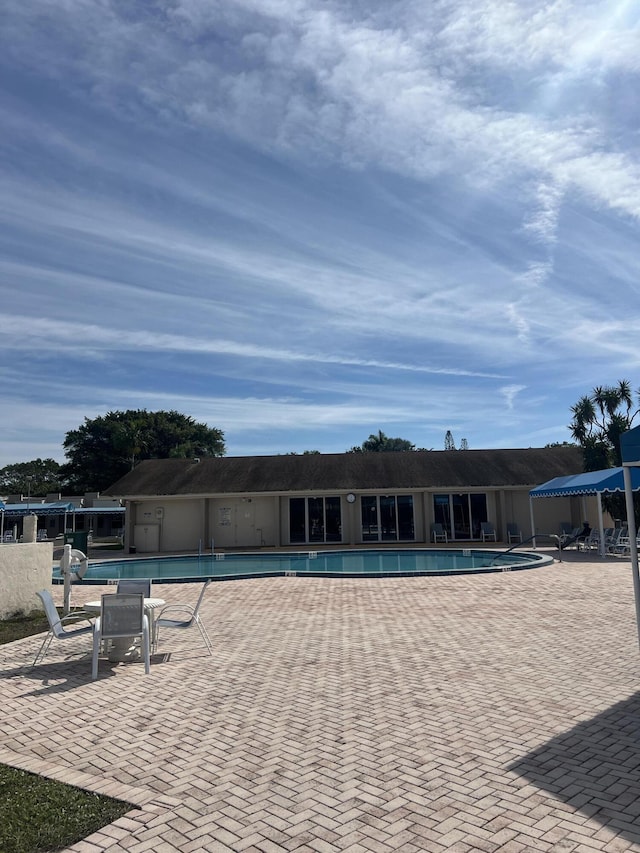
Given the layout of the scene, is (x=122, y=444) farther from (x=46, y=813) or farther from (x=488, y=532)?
(x=46, y=813)

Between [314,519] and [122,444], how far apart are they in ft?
118

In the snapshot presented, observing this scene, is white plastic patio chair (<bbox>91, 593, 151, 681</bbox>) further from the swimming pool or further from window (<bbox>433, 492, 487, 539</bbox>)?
window (<bbox>433, 492, 487, 539</bbox>)

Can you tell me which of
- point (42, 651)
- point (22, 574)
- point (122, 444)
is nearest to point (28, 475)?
point (122, 444)

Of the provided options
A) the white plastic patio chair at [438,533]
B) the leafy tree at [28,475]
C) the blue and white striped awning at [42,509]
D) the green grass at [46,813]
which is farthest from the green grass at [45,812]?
the leafy tree at [28,475]

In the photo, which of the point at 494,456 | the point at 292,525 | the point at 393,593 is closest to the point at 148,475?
the point at 292,525

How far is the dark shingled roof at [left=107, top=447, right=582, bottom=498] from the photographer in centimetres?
2886

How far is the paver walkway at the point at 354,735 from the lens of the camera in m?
3.52

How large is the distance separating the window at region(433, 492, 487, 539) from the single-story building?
49 mm

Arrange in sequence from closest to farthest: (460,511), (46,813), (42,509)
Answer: (46,813)
(460,511)
(42,509)

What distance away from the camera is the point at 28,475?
273 ft

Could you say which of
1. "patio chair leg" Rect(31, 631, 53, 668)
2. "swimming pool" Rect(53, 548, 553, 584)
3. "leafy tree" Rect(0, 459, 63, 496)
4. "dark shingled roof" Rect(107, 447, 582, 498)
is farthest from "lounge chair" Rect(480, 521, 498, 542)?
"leafy tree" Rect(0, 459, 63, 496)

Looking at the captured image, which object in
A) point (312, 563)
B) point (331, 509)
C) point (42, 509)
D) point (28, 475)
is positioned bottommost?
point (312, 563)

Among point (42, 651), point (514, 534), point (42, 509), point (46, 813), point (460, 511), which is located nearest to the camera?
point (46, 813)

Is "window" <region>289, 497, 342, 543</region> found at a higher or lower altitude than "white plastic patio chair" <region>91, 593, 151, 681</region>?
higher
